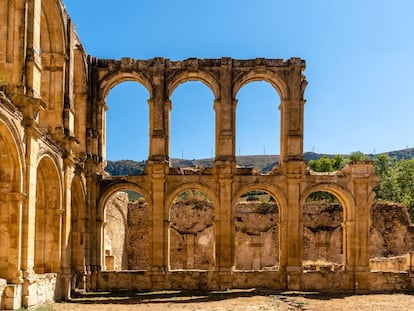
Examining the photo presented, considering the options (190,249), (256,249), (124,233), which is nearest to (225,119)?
(190,249)

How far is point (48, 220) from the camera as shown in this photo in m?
17.7

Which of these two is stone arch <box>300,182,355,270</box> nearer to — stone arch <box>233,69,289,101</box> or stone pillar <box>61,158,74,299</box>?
stone arch <box>233,69,289,101</box>

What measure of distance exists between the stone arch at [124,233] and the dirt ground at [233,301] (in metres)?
3.00

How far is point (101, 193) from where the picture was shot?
22516mm

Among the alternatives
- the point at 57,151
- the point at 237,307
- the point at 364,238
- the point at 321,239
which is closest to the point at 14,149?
the point at 57,151

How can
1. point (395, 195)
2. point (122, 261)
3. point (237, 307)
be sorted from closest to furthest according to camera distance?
point (237, 307)
point (122, 261)
point (395, 195)

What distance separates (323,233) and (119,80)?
14.3 meters

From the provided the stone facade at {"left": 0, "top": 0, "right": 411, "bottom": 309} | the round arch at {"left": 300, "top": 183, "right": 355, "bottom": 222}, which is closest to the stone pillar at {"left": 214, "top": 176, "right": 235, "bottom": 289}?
the stone facade at {"left": 0, "top": 0, "right": 411, "bottom": 309}

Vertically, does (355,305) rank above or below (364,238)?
below

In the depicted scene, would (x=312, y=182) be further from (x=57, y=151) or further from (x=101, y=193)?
(x=57, y=151)

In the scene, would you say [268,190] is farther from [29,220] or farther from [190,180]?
[29,220]

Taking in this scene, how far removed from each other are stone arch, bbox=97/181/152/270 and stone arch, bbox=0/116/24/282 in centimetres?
836

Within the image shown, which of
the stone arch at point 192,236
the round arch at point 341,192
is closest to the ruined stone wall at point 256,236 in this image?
the stone arch at point 192,236

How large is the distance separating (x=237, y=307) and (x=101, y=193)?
8360 mm
